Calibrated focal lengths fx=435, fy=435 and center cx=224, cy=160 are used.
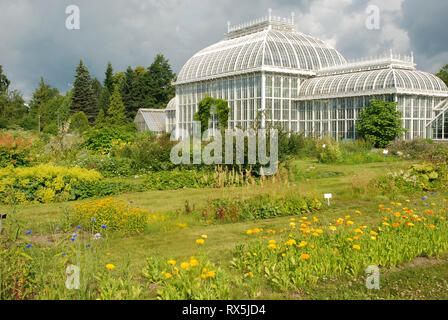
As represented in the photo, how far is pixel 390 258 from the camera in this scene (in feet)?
17.5

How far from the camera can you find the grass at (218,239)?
4.62 metres

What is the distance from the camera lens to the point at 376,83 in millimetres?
26922

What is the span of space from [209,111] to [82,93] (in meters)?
33.3

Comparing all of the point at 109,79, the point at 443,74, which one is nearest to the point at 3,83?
the point at 109,79

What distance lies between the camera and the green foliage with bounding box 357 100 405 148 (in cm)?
2477

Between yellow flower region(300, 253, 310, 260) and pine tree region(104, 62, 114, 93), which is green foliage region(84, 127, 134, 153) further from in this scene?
pine tree region(104, 62, 114, 93)

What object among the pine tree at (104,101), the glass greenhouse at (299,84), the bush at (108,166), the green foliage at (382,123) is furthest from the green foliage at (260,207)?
the pine tree at (104,101)

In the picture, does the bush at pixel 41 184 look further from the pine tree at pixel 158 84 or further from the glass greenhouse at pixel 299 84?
the pine tree at pixel 158 84

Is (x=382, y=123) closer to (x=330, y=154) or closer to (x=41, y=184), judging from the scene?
(x=330, y=154)

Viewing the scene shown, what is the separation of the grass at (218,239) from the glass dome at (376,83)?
53.5ft

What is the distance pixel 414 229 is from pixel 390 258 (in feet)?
4.01

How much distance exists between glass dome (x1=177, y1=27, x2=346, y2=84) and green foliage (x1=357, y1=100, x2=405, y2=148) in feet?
26.3
